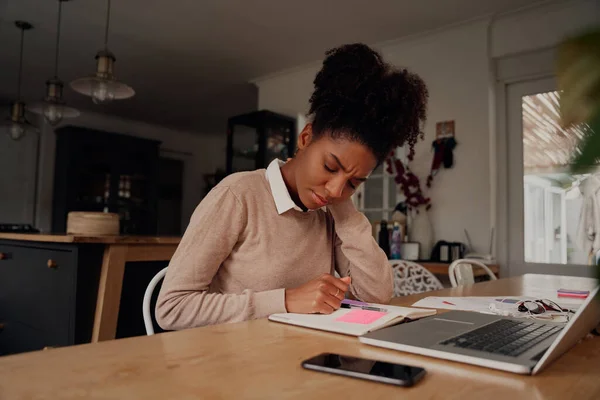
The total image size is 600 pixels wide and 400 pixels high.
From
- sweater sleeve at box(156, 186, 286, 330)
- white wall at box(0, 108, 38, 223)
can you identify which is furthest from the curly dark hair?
white wall at box(0, 108, 38, 223)

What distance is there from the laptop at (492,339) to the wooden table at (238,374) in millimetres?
13

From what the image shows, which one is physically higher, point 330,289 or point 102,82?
point 102,82

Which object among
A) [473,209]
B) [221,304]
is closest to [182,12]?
[473,209]

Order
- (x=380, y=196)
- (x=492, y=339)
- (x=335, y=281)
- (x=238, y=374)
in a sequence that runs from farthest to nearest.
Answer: (x=380, y=196) → (x=335, y=281) → (x=492, y=339) → (x=238, y=374)

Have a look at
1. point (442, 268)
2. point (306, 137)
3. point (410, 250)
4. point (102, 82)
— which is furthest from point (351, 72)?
point (410, 250)

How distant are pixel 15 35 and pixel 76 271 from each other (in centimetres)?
300

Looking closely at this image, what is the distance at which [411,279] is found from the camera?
2.53 meters

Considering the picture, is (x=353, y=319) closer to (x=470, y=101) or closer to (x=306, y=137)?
(x=306, y=137)

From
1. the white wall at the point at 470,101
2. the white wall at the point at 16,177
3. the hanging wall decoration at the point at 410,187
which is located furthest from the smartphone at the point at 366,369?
the white wall at the point at 16,177

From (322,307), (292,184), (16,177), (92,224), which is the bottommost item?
(322,307)

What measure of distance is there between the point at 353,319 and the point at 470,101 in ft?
9.96

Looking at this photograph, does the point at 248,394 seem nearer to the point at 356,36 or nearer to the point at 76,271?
the point at 76,271

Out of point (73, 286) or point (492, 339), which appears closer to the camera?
point (492, 339)

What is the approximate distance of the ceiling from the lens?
3.34m
